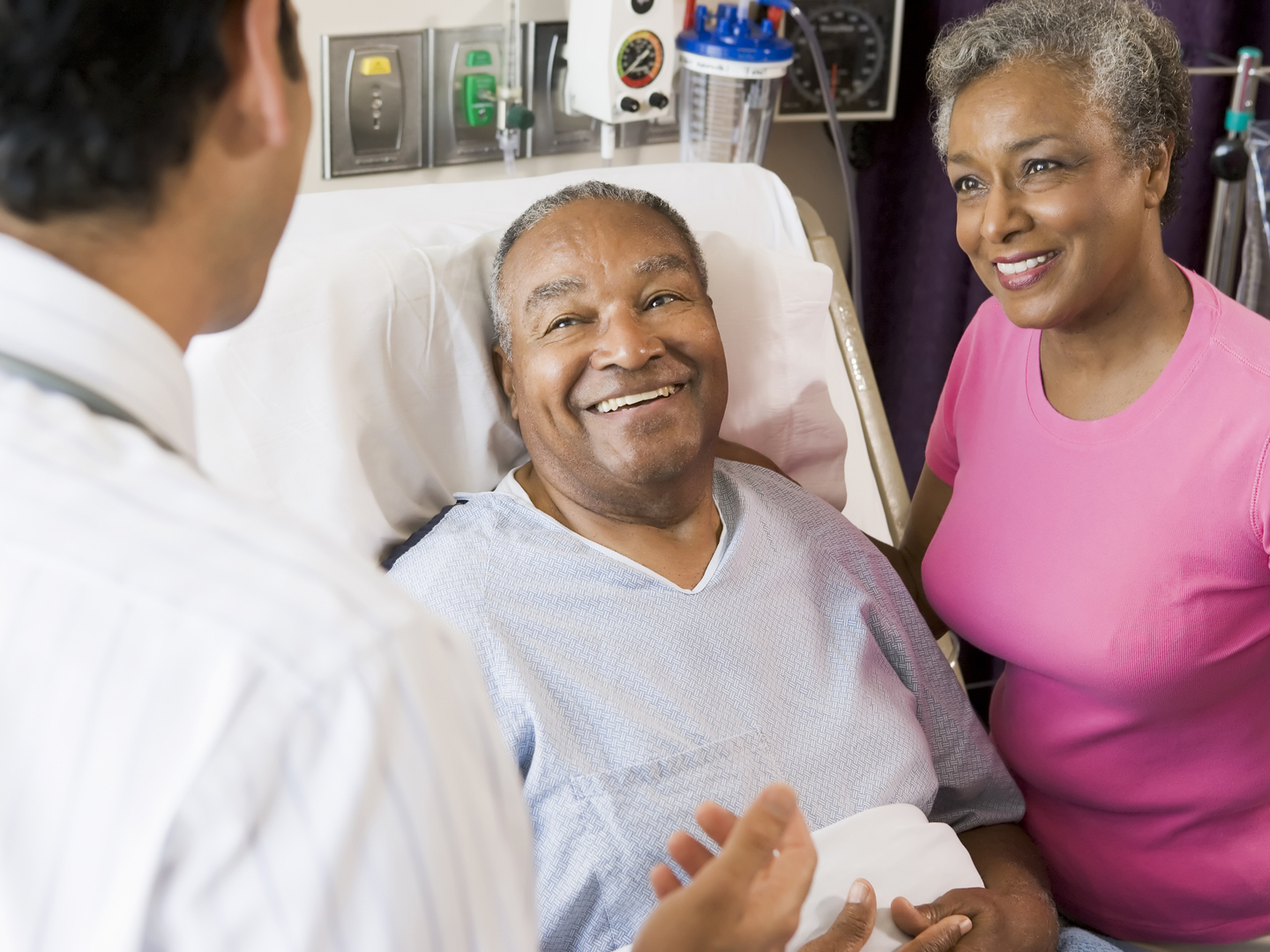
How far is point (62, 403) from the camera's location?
528 millimetres

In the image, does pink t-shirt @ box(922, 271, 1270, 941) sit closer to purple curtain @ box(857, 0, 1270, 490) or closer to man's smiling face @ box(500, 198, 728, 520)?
man's smiling face @ box(500, 198, 728, 520)

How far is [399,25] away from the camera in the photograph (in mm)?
1850

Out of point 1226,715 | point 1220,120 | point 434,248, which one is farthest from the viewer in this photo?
point 1220,120

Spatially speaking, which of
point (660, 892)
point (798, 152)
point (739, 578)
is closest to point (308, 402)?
point (739, 578)

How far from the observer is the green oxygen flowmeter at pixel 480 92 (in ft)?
6.36

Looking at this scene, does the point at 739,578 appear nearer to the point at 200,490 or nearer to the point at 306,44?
the point at 200,490

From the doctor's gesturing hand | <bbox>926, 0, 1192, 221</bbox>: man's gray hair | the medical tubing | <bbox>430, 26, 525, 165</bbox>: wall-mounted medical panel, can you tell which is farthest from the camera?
the medical tubing

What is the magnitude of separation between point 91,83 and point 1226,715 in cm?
131

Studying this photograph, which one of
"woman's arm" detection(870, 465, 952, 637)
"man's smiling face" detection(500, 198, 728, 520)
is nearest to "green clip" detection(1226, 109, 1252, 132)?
"woman's arm" detection(870, 465, 952, 637)

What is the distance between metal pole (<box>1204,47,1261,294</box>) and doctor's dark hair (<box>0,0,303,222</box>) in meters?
1.75

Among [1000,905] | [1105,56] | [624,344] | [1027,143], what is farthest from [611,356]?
[1000,905]

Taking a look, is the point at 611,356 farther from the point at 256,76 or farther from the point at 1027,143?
the point at 256,76

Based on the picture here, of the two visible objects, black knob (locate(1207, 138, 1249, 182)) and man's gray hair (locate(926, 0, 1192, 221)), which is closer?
man's gray hair (locate(926, 0, 1192, 221))

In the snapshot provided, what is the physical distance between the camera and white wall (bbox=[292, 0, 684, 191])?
1785 millimetres
